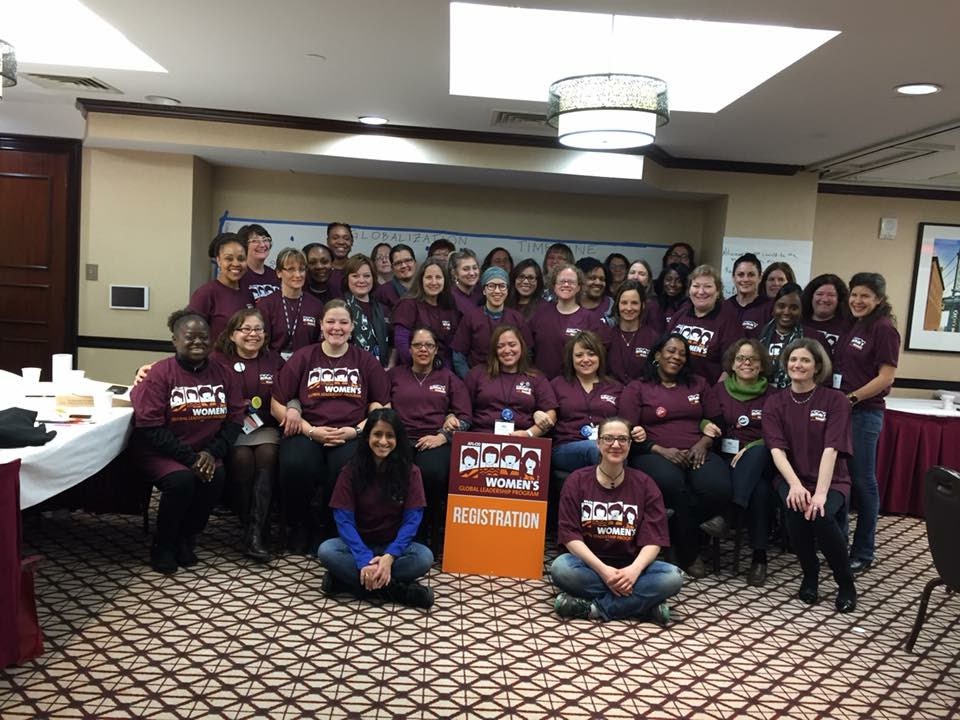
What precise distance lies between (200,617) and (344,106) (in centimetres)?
324

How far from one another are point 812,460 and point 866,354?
866 millimetres

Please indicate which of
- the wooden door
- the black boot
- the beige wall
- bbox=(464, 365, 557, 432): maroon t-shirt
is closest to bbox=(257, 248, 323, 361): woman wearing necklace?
the black boot

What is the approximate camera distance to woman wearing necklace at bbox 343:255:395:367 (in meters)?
4.41

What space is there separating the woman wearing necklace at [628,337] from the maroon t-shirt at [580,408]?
31 cm

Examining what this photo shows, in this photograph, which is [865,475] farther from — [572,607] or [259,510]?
[259,510]

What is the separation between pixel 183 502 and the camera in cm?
351

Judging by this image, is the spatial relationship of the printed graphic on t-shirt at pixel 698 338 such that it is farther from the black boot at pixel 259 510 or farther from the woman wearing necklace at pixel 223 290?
the woman wearing necklace at pixel 223 290

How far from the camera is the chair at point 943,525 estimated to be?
2965 mm

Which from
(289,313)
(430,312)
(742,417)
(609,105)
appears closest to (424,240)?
(430,312)

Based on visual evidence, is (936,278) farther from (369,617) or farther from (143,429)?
(143,429)

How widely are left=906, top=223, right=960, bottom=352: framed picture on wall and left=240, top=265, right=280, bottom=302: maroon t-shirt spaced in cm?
555

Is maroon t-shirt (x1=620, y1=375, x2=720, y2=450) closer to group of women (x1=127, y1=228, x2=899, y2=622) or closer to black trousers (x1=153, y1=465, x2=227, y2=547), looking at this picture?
group of women (x1=127, y1=228, x2=899, y2=622)

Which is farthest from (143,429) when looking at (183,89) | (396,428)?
(183,89)

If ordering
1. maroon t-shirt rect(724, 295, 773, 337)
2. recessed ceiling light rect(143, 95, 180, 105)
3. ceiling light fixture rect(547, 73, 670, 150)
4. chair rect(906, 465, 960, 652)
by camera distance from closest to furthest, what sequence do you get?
chair rect(906, 465, 960, 652), ceiling light fixture rect(547, 73, 670, 150), maroon t-shirt rect(724, 295, 773, 337), recessed ceiling light rect(143, 95, 180, 105)
